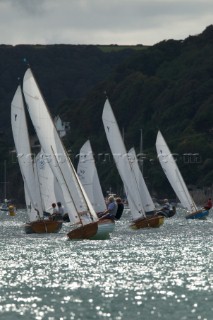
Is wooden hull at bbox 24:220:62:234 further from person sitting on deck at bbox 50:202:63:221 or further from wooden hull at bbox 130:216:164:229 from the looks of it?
wooden hull at bbox 130:216:164:229

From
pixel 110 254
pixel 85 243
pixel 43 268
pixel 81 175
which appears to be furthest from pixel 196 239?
pixel 81 175

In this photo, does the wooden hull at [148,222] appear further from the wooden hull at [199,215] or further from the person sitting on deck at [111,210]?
the wooden hull at [199,215]

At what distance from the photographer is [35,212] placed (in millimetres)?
84875

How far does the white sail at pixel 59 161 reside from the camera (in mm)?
70562

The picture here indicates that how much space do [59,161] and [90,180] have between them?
35.7 metres

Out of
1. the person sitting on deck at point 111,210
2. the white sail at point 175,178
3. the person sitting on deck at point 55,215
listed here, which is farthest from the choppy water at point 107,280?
the white sail at point 175,178

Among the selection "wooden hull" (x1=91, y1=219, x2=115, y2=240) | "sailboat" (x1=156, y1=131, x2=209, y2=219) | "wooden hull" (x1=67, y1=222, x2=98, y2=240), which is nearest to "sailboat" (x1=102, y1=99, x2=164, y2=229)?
"wooden hull" (x1=91, y1=219, x2=115, y2=240)

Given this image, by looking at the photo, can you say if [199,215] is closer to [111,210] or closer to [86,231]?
[111,210]

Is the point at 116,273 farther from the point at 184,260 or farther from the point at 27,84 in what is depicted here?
the point at 27,84

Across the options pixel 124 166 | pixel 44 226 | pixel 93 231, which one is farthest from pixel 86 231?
pixel 124 166

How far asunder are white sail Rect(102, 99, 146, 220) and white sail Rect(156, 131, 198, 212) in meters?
18.5

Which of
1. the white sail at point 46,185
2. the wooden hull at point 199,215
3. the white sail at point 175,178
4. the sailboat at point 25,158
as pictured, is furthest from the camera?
the white sail at point 175,178

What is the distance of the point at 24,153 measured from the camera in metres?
85.0

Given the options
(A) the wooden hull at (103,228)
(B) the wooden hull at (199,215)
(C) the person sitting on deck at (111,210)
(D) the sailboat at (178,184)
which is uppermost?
(C) the person sitting on deck at (111,210)
